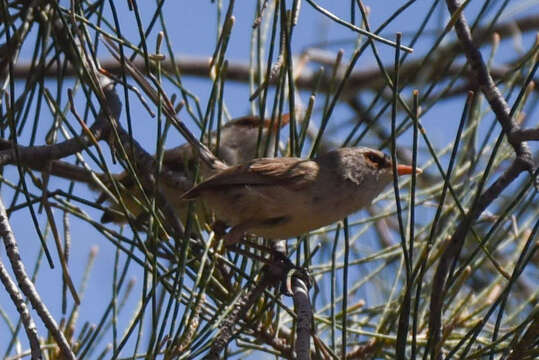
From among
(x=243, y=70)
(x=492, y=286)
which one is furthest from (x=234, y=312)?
(x=243, y=70)

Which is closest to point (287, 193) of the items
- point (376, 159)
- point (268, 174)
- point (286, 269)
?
point (268, 174)

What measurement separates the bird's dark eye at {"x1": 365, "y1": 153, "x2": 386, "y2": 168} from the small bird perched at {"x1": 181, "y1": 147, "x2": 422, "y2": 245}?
0.28ft

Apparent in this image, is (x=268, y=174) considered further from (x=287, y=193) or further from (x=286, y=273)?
(x=286, y=273)

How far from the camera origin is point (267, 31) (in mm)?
3092

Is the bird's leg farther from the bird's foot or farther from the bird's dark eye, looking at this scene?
the bird's dark eye

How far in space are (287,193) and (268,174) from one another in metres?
0.10

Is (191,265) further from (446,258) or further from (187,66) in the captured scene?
(187,66)

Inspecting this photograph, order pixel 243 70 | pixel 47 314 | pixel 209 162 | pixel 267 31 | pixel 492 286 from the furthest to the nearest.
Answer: pixel 243 70 → pixel 267 31 → pixel 492 286 → pixel 209 162 → pixel 47 314

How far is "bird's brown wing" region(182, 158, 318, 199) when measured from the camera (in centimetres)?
280

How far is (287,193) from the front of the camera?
2.88 m

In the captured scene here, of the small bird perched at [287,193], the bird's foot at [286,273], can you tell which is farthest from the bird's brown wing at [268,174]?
the bird's foot at [286,273]

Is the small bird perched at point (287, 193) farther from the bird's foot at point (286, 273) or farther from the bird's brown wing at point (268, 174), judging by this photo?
the bird's foot at point (286, 273)

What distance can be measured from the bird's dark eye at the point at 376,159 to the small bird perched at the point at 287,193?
0.09 meters

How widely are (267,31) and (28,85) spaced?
43.2 inches
